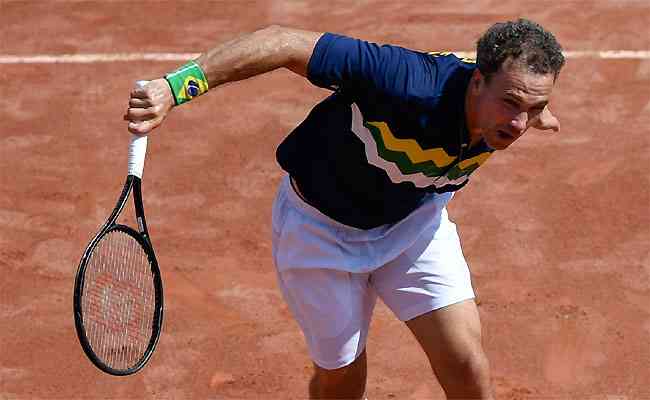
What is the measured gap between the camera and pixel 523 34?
3846 mm

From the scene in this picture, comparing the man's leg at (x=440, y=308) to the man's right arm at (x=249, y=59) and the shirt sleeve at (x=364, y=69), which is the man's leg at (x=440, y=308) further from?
the man's right arm at (x=249, y=59)

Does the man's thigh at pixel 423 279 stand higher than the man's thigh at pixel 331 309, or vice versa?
the man's thigh at pixel 423 279

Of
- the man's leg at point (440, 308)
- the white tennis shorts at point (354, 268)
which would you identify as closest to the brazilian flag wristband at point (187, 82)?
the white tennis shorts at point (354, 268)

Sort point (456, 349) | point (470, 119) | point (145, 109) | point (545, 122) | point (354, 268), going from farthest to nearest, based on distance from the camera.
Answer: point (545, 122) → point (354, 268) → point (456, 349) → point (470, 119) → point (145, 109)

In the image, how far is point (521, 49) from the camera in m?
3.84

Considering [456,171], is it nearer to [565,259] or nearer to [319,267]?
[319,267]

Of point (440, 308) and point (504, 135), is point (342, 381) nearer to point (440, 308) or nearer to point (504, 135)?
point (440, 308)

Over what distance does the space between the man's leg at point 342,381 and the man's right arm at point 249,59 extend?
4.46 feet

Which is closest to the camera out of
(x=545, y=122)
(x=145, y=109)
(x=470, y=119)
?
(x=145, y=109)

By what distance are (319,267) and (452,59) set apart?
948 millimetres

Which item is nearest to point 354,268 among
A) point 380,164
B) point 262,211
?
point 380,164

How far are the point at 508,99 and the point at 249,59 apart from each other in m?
0.84

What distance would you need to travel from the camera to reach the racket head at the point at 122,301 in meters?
4.39

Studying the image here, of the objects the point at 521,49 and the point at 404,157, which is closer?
the point at 521,49
